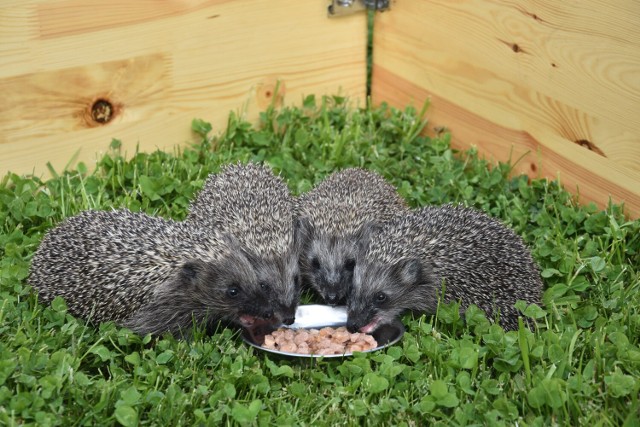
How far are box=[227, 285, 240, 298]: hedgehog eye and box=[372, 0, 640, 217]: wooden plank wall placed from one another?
7.26ft

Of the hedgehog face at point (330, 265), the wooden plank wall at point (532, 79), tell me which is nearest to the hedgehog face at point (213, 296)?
the hedgehog face at point (330, 265)

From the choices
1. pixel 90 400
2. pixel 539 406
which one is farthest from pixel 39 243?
pixel 539 406

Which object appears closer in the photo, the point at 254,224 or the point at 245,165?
the point at 254,224

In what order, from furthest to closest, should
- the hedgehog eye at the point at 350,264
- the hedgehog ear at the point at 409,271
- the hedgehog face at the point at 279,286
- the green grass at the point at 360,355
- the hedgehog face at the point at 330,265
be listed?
the hedgehog eye at the point at 350,264 < the hedgehog face at the point at 330,265 < the hedgehog ear at the point at 409,271 < the hedgehog face at the point at 279,286 < the green grass at the point at 360,355

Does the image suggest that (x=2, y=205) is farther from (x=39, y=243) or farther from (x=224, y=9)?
(x=224, y=9)

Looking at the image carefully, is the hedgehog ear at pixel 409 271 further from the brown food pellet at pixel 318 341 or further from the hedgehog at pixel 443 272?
A: the brown food pellet at pixel 318 341

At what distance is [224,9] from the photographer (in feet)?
19.4

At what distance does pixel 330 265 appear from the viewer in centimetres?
516

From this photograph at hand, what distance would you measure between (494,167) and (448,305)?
1.57 m

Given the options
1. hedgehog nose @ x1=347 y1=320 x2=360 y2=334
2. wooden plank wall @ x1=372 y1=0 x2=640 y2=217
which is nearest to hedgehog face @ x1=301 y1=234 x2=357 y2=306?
hedgehog nose @ x1=347 y1=320 x2=360 y2=334

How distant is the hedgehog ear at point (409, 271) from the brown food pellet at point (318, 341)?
0.40 metres

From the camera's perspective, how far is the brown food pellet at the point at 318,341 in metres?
4.40

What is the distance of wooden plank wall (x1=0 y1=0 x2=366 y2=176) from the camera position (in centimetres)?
532

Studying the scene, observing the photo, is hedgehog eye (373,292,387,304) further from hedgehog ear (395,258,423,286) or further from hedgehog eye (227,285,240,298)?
hedgehog eye (227,285,240,298)
